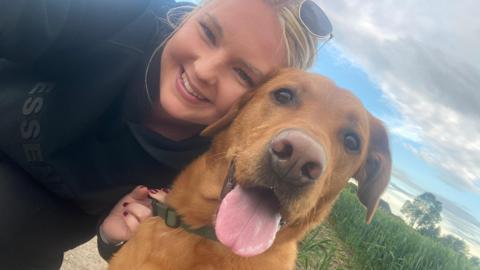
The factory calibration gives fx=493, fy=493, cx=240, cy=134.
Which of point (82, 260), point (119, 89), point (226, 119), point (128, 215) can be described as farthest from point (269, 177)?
point (82, 260)

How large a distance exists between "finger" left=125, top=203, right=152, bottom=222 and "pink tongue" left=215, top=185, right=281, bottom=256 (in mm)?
718

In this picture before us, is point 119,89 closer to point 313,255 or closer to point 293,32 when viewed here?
point 293,32

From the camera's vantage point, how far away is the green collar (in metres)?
2.53

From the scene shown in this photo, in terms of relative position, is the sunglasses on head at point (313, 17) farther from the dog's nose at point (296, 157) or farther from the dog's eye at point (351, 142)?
the dog's nose at point (296, 157)

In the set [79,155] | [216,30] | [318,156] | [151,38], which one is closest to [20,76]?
[79,155]

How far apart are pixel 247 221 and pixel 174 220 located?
566 mm

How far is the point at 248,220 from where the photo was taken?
87.4 inches

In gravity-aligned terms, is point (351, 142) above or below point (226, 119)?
above

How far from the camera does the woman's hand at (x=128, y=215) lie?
2.84 metres

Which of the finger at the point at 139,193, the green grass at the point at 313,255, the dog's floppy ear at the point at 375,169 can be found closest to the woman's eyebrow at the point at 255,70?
the dog's floppy ear at the point at 375,169

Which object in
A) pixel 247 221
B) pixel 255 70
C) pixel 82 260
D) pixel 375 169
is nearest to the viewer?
pixel 247 221

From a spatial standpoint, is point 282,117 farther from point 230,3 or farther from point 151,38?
point 151,38

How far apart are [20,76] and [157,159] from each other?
865mm

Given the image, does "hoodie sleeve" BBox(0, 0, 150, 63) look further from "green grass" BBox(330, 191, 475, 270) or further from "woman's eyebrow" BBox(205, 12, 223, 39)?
"green grass" BBox(330, 191, 475, 270)
